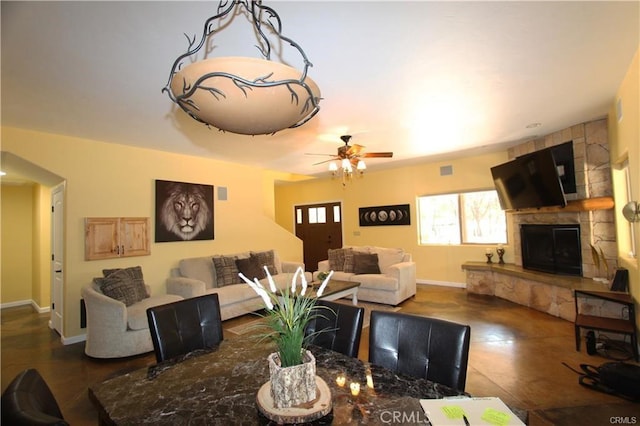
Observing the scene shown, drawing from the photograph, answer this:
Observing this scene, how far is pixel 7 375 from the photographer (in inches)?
114

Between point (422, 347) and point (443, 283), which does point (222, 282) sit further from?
point (443, 283)

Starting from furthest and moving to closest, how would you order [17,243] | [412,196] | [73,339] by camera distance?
1. [412,196]
2. [17,243]
3. [73,339]

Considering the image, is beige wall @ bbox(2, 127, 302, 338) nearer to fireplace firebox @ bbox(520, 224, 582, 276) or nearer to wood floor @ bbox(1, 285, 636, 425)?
wood floor @ bbox(1, 285, 636, 425)

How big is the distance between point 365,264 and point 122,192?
3935 millimetres

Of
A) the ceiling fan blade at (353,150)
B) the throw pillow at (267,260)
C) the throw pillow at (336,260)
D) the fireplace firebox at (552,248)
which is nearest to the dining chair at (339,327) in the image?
the ceiling fan blade at (353,150)

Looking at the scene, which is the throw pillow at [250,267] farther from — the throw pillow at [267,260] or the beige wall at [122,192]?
the beige wall at [122,192]

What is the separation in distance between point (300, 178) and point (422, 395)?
276 inches

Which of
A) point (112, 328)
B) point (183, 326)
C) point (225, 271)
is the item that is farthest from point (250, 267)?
point (183, 326)

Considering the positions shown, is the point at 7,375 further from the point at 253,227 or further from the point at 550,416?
the point at 550,416

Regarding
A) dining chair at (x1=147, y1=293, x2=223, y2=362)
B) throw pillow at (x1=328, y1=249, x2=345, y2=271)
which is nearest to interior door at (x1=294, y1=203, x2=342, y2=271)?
throw pillow at (x1=328, y1=249, x2=345, y2=271)

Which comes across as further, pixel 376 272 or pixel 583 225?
pixel 376 272

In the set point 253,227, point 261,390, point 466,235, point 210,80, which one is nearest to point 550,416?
point 261,390

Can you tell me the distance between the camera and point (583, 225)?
4.11m

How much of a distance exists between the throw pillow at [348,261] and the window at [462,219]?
1.97 m
